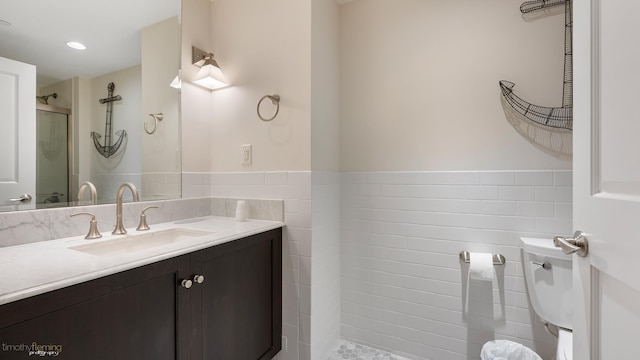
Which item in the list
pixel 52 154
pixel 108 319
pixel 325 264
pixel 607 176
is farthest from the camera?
pixel 325 264

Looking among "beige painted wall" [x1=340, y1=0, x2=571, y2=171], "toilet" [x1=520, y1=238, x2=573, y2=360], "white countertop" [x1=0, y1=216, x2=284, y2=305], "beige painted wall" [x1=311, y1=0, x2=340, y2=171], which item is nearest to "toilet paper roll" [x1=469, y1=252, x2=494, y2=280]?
"toilet" [x1=520, y1=238, x2=573, y2=360]

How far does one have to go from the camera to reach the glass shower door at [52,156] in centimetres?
114

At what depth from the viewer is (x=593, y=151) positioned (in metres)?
0.62

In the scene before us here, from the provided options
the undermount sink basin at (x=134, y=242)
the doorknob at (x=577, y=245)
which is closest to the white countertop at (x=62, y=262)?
the undermount sink basin at (x=134, y=242)

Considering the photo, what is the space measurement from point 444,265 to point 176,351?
4.71 feet

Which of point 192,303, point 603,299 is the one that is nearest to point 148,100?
point 192,303

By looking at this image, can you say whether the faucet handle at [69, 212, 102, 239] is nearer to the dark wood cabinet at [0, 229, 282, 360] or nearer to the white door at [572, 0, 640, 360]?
the dark wood cabinet at [0, 229, 282, 360]

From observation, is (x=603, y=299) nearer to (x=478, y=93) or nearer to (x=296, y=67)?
(x=478, y=93)

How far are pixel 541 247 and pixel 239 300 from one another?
1473 mm

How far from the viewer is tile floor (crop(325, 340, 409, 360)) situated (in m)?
1.73

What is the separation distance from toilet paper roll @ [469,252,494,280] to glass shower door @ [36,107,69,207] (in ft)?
6.68

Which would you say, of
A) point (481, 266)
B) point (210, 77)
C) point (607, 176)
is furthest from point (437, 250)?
point (210, 77)

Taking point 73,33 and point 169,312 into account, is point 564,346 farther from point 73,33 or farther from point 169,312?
point 73,33

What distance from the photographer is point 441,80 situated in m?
1.63
